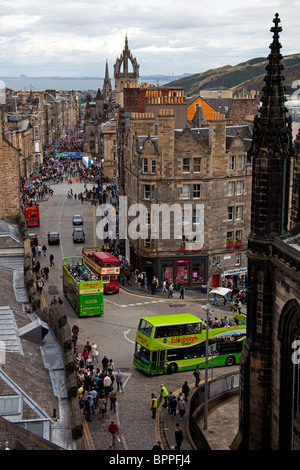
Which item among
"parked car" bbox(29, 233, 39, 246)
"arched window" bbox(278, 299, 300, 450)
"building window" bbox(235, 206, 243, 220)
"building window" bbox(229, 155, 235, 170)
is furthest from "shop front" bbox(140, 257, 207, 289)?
"arched window" bbox(278, 299, 300, 450)

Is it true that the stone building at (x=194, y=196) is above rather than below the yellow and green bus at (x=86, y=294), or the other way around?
above

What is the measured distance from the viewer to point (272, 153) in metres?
24.8

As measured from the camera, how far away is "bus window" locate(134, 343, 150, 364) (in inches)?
1462

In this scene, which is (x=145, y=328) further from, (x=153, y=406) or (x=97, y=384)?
(x=153, y=406)

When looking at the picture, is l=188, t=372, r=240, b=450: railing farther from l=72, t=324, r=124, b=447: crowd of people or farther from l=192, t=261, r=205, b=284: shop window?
l=192, t=261, r=205, b=284: shop window

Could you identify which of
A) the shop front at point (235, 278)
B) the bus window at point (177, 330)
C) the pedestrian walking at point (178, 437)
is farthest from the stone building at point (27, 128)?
the pedestrian walking at point (178, 437)

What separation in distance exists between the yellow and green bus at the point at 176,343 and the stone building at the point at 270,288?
10.6 meters

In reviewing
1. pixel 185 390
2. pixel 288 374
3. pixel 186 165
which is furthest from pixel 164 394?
pixel 186 165

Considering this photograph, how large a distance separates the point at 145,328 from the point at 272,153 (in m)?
15.6

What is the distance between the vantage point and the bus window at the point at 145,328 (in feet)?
120

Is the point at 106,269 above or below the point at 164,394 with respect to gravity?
above

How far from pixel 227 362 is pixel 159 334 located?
5502mm

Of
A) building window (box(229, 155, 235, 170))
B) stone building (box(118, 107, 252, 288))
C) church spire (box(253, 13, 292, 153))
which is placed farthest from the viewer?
building window (box(229, 155, 235, 170))

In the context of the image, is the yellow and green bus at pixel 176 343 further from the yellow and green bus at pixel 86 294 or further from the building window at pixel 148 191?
the building window at pixel 148 191
